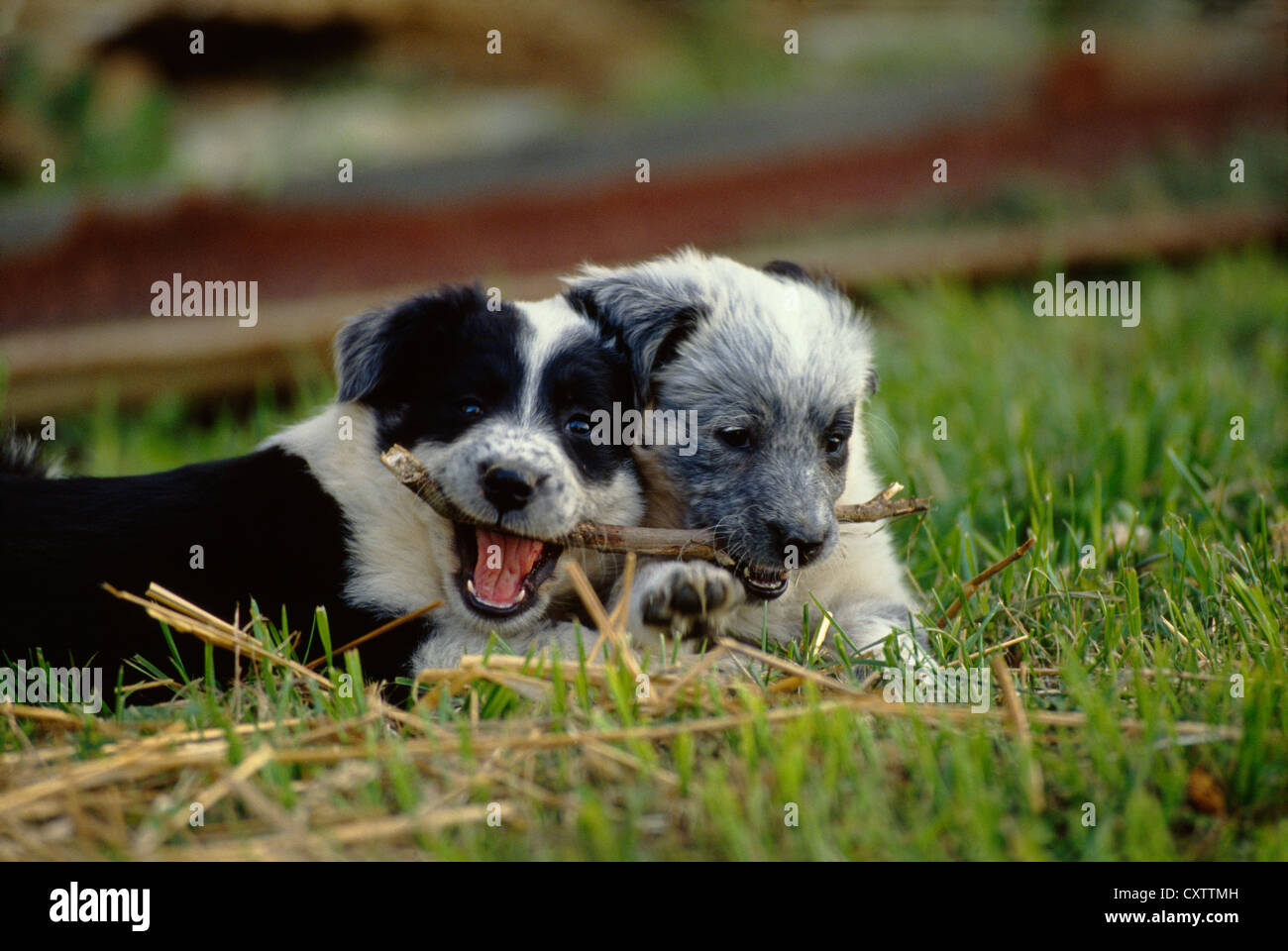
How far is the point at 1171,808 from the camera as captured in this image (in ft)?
6.97

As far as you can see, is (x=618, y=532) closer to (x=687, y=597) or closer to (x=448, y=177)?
(x=687, y=597)

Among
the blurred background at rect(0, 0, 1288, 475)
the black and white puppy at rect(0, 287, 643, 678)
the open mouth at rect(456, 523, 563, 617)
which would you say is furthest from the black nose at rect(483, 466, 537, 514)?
the blurred background at rect(0, 0, 1288, 475)

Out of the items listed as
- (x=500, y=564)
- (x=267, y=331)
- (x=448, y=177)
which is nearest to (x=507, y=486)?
(x=500, y=564)

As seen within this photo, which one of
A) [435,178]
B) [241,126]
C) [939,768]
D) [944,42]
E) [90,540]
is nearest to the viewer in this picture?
[939,768]

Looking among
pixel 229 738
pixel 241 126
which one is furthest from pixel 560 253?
pixel 229 738

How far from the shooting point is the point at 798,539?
2924 mm

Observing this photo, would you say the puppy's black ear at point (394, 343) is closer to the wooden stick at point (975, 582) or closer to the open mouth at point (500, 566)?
the open mouth at point (500, 566)

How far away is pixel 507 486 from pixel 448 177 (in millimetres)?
5264

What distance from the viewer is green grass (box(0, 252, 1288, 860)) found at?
2.06 meters

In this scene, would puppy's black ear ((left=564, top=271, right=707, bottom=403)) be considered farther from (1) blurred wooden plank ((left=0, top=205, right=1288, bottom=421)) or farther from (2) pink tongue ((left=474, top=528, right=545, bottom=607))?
(1) blurred wooden plank ((left=0, top=205, right=1288, bottom=421))

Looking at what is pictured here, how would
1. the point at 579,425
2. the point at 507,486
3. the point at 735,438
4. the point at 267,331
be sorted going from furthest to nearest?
the point at 267,331 < the point at 735,438 < the point at 579,425 < the point at 507,486

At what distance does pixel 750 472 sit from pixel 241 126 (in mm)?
7017

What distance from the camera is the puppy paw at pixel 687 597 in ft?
9.05
